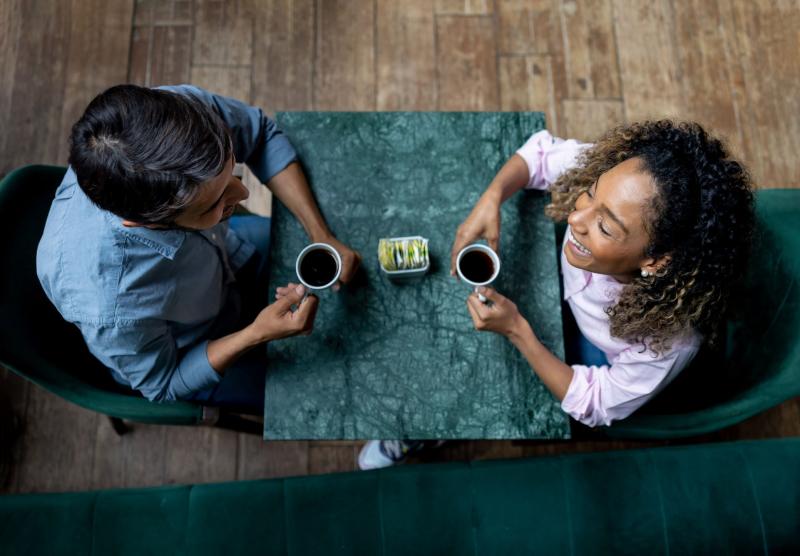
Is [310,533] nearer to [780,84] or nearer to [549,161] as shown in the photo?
[549,161]

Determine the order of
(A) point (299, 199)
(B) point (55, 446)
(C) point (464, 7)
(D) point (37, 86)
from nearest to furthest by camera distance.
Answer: (A) point (299, 199) < (B) point (55, 446) < (D) point (37, 86) < (C) point (464, 7)

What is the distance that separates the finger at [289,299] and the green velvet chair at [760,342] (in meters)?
0.80

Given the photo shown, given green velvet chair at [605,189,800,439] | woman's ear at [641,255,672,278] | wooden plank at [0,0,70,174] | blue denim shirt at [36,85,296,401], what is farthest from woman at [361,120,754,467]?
wooden plank at [0,0,70,174]

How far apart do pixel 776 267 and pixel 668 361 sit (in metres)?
0.39

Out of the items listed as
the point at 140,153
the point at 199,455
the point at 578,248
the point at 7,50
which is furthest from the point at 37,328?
the point at 7,50

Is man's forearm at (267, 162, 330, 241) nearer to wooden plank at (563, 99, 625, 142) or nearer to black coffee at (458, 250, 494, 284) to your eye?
black coffee at (458, 250, 494, 284)

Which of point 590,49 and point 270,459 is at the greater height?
point 590,49

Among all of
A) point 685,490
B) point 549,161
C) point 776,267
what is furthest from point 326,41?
point 685,490

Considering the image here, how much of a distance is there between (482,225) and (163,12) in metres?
1.86

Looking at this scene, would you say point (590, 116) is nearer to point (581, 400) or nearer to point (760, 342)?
point (760, 342)

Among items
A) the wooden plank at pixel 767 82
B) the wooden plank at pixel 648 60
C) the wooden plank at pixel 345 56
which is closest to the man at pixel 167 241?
the wooden plank at pixel 345 56

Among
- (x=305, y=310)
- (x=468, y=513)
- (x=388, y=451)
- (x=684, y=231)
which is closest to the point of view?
(x=684, y=231)

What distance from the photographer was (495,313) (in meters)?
1.18

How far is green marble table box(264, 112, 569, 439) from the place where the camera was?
48.0 inches
